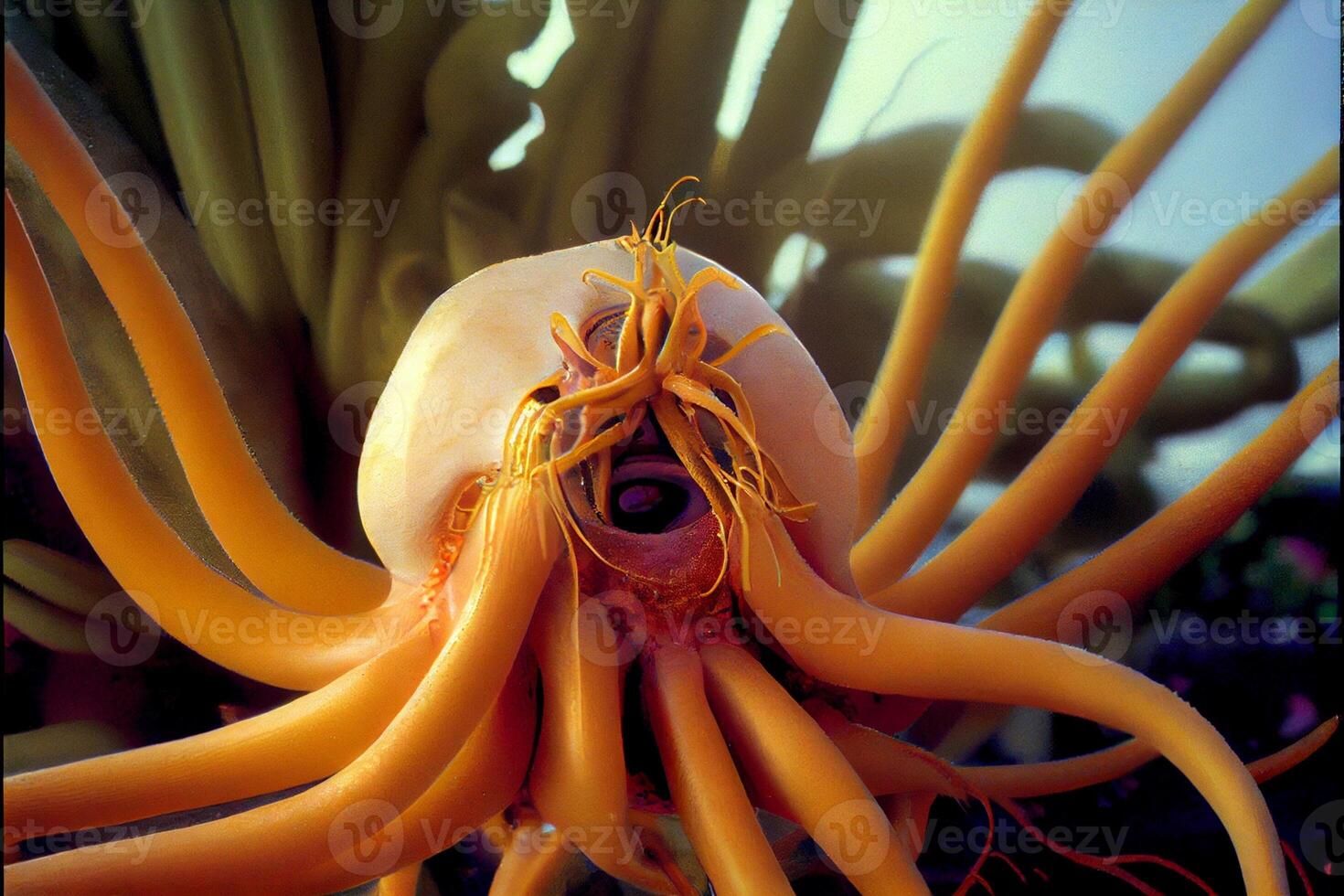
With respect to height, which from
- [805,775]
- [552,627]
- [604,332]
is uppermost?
[604,332]

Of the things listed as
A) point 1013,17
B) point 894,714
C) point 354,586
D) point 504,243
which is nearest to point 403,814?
point 354,586

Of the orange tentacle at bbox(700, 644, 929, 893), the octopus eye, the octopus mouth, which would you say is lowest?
the orange tentacle at bbox(700, 644, 929, 893)

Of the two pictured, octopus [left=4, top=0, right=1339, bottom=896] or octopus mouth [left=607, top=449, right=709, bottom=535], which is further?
octopus mouth [left=607, top=449, right=709, bottom=535]

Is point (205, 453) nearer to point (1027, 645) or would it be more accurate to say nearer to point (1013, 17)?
point (1027, 645)

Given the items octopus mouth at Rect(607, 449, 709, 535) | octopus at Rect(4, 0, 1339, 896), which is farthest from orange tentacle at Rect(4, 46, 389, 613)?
octopus mouth at Rect(607, 449, 709, 535)

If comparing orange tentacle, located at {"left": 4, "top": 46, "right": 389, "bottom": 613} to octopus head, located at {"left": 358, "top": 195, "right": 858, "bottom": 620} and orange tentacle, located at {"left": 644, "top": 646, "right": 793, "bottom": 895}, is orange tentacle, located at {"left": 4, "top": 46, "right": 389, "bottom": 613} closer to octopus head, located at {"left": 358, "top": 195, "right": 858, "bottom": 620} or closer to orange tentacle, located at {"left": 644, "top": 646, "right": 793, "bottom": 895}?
octopus head, located at {"left": 358, "top": 195, "right": 858, "bottom": 620}

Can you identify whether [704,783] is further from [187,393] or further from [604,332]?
[187,393]

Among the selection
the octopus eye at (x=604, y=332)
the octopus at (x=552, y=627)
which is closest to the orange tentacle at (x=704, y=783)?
the octopus at (x=552, y=627)

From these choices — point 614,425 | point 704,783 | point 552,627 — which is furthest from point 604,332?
point 704,783
